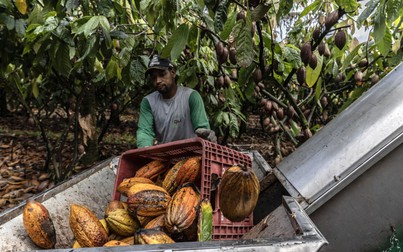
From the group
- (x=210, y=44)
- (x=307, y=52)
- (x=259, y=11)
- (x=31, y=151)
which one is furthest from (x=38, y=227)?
(x=31, y=151)

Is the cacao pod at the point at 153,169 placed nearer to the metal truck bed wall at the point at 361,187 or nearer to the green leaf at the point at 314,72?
the metal truck bed wall at the point at 361,187

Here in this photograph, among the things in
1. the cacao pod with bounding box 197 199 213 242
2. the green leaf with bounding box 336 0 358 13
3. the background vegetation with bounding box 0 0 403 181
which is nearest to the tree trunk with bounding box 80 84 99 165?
the background vegetation with bounding box 0 0 403 181

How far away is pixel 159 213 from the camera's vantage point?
142 cm

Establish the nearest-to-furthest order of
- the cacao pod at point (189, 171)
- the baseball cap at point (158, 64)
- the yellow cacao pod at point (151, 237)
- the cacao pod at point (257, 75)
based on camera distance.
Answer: the yellow cacao pod at point (151, 237)
the cacao pod at point (189, 171)
the cacao pod at point (257, 75)
the baseball cap at point (158, 64)

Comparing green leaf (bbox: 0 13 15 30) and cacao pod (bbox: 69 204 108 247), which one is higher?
green leaf (bbox: 0 13 15 30)

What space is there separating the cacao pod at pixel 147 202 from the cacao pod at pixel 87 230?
139 millimetres

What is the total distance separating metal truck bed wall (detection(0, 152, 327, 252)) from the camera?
93cm

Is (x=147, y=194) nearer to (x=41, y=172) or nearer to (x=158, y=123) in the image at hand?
(x=158, y=123)

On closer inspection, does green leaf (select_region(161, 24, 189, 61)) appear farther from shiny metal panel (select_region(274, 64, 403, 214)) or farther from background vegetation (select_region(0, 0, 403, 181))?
shiny metal panel (select_region(274, 64, 403, 214))

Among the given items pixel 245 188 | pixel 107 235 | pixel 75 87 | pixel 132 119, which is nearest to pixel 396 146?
pixel 245 188

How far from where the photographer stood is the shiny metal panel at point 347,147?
53.1 inches

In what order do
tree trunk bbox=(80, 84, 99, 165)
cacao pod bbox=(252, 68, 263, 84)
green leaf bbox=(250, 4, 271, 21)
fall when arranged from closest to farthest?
1. green leaf bbox=(250, 4, 271, 21)
2. cacao pod bbox=(252, 68, 263, 84)
3. tree trunk bbox=(80, 84, 99, 165)

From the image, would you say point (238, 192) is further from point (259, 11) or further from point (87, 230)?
point (259, 11)

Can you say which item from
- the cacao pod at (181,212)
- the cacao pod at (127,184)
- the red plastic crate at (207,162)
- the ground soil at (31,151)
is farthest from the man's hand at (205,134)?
the ground soil at (31,151)
